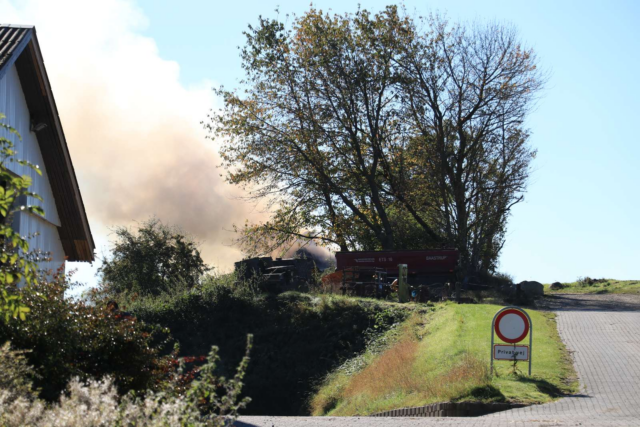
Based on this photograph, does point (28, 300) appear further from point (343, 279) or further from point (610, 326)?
point (343, 279)

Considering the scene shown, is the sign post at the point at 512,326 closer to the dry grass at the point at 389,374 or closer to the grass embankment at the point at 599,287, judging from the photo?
the dry grass at the point at 389,374

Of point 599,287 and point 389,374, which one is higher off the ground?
point 599,287

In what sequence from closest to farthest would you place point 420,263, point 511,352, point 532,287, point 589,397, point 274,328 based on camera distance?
point 589,397 → point 511,352 → point 274,328 → point 420,263 → point 532,287

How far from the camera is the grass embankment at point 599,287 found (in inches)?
1748

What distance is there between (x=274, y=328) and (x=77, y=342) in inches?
882

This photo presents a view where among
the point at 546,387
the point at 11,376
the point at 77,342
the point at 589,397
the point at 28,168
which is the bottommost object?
the point at 589,397

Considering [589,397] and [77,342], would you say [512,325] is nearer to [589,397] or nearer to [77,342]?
[589,397]

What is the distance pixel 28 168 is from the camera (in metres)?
16.5

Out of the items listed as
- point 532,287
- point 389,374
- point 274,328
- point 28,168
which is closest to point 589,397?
point 389,374

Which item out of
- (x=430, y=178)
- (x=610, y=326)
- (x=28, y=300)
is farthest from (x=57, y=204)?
(x=430, y=178)

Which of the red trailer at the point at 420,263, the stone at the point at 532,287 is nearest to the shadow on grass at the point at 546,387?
the red trailer at the point at 420,263

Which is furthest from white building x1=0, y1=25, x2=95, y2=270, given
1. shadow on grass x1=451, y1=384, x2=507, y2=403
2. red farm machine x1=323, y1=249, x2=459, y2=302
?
red farm machine x1=323, y1=249, x2=459, y2=302

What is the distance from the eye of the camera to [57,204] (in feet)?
60.9

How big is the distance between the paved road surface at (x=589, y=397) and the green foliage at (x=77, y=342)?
4.01 meters
